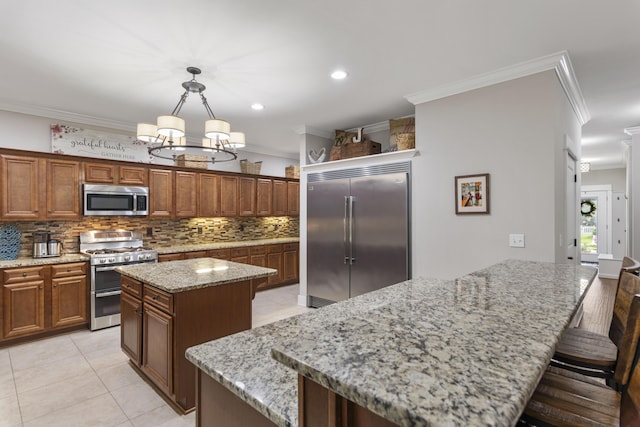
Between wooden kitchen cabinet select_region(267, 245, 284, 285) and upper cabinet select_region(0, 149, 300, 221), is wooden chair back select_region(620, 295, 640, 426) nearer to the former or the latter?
upper cabinet select_region(0, 149, 300, 221)

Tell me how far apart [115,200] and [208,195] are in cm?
139

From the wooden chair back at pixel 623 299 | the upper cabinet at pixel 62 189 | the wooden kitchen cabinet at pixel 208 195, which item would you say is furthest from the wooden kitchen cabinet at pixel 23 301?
the wooden chair back at pixel 623 299

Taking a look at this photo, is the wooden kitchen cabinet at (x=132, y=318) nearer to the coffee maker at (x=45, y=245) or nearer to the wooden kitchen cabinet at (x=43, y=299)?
the wooden kitchen cabinet at (x=43, y=299)

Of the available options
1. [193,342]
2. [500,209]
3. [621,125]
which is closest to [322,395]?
[193,342]

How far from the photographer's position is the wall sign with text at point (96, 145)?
425 cm

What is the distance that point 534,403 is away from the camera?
→ 1.12 metres

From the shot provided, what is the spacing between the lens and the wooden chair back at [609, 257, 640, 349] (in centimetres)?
147

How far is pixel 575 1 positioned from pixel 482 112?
1.23m

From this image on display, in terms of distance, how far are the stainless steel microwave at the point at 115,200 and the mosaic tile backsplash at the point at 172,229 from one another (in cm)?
36

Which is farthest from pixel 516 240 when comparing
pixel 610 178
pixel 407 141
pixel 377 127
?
pixel 610 178

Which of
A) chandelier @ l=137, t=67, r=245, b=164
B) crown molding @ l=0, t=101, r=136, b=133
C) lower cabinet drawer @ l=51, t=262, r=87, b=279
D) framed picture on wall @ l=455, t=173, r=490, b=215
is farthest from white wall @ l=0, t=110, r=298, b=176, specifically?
framed picture on wall @ l=455, t=173, r=490, b=215

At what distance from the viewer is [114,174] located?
4.48 meters

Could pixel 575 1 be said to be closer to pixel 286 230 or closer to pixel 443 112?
pixel 443 112

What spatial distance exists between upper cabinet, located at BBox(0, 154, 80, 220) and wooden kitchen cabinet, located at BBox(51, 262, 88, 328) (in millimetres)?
680
